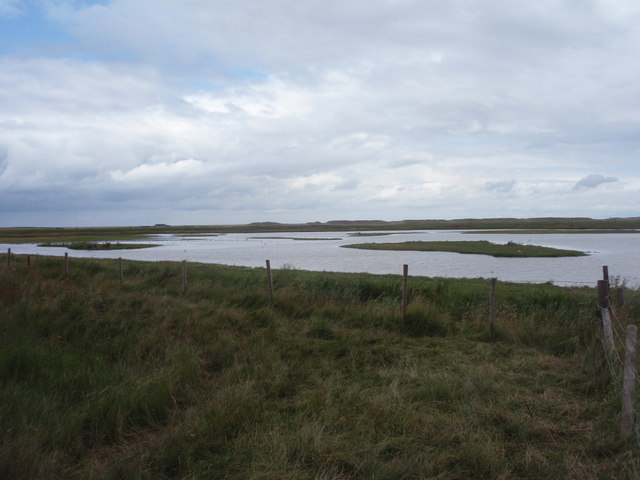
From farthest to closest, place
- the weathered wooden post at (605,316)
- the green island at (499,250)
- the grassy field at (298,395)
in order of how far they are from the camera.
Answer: the green island at (499,250), the weathered wooden post at (605,316), the grassy field at (298,395)

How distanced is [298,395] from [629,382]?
Answer: 3948mm

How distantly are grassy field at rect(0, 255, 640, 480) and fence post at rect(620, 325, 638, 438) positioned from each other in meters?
0.16

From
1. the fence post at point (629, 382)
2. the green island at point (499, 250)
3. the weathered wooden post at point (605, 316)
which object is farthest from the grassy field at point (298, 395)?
the green island at point (499, 250)

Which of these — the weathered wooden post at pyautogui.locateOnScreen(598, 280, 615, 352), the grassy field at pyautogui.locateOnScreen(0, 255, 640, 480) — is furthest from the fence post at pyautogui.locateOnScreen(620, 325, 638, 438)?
the weathered wooden post at pyautogui.locateOnScreen(598, 280, 615, 352)

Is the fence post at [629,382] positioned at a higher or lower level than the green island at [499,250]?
higher

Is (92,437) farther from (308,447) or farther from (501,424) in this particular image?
(501,424)

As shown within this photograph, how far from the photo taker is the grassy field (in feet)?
14.5

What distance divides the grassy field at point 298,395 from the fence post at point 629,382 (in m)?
0.16

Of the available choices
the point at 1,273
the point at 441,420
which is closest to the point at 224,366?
the point at 441,420

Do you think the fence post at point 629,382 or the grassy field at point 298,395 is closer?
the grassy field at point 298,395

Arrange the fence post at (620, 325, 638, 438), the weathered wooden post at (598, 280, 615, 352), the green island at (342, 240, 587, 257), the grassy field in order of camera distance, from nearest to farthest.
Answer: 1. the grassy field
2. the fence post at (620, 325, 638, 438)
3. the weathered wooden post at (598, 280, 615, 352)
4. the green island at (342, 240, 587, 257)

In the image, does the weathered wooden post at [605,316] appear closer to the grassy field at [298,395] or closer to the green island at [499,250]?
the grassy field at [298,395]

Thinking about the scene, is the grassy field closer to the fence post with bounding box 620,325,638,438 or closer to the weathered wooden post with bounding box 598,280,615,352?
the fence post with bounding box 620,325,638,438

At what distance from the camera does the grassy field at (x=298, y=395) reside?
4.42m
